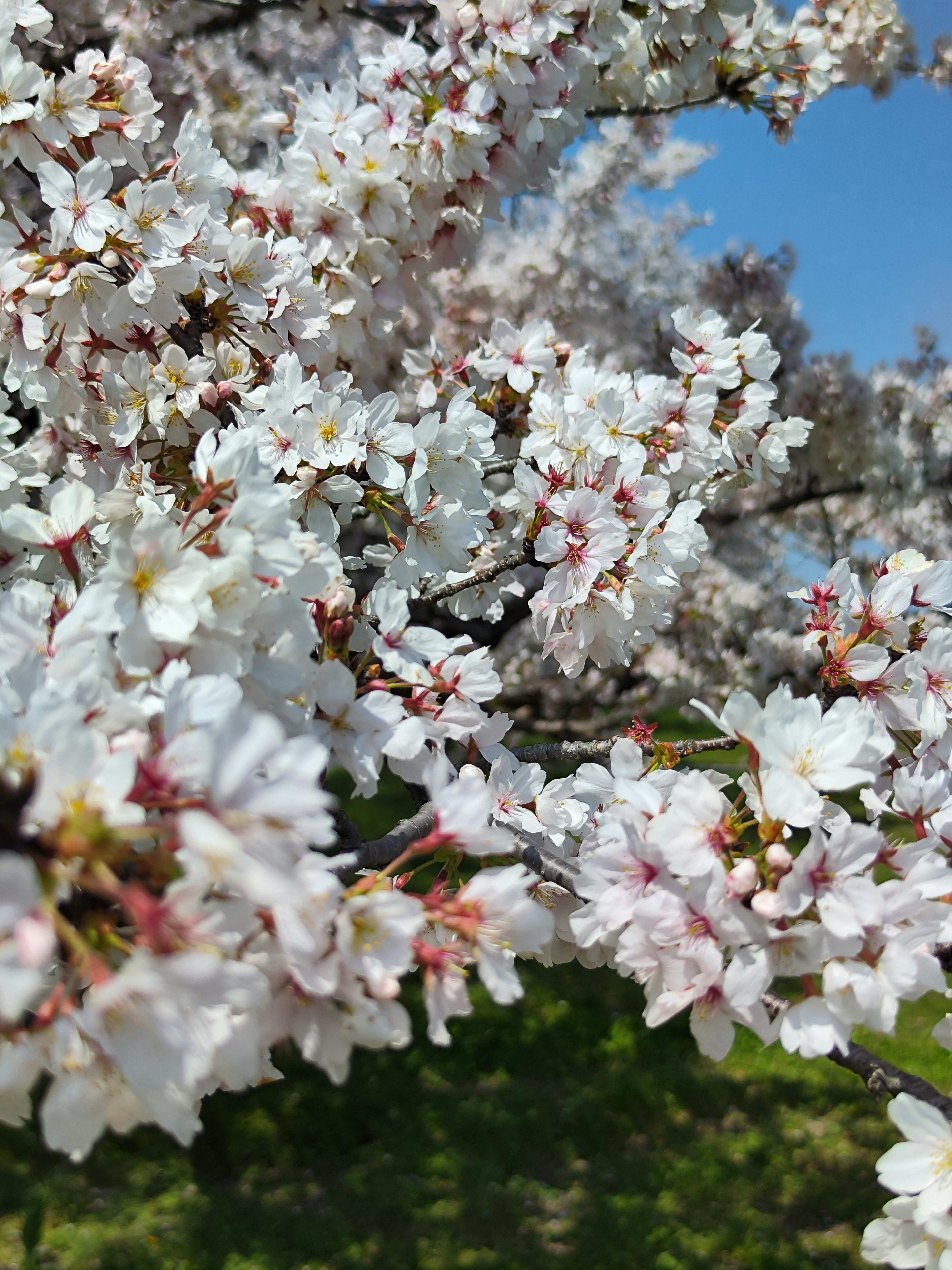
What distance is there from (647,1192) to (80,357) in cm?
396

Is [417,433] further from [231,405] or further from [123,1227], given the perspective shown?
[123,1227]

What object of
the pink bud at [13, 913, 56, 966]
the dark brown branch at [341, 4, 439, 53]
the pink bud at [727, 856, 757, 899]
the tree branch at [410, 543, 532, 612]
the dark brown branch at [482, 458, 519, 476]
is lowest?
the pink bud at [13, 913, 56, 966]

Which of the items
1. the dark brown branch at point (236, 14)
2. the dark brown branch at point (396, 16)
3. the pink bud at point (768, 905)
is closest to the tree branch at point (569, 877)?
the pink bud at point (768, 905)

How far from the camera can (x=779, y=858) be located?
1.32 m

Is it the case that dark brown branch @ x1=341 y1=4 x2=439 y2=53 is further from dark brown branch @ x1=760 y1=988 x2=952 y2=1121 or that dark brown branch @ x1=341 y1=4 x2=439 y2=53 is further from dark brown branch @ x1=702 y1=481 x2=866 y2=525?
dark brown branch @ x1=760 y1=988 x2=952 y2=1121

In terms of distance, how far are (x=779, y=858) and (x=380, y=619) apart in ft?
2.45

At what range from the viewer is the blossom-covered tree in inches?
37.6

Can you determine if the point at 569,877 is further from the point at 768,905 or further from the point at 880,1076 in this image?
the point at 880,1076

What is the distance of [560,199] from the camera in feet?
32.0

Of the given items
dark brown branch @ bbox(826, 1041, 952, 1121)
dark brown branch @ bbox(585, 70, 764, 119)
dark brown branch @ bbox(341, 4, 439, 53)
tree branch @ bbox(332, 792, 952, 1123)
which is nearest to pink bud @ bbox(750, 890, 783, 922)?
tree branch @ bbox(332, 792, 952, 1123)

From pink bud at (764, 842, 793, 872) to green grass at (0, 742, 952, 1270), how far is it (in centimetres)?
286

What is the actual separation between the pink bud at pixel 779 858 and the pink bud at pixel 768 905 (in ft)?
0.13

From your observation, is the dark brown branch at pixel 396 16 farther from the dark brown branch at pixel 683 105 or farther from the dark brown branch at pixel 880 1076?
the dark brown branch at pixel 880 1076

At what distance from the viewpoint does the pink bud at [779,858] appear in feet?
4.33
